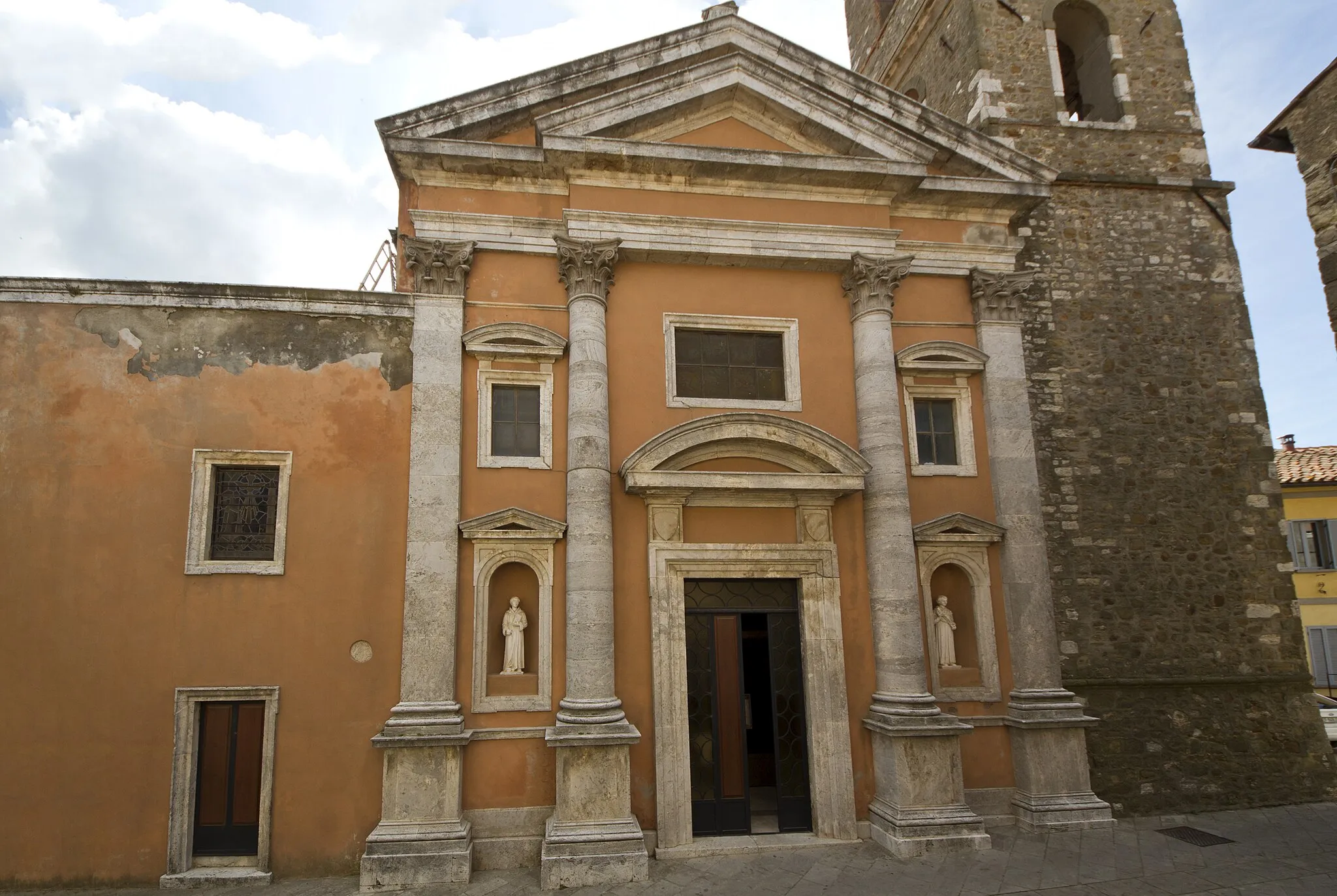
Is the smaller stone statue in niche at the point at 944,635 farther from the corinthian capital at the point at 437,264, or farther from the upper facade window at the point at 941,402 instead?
the corinthian capital at the point at 437,264

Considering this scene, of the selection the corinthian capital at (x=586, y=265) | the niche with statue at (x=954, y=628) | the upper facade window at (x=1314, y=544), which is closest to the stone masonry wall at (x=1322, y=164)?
the niche with statue at (x=954, y=628)

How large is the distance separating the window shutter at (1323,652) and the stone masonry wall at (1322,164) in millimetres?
13861

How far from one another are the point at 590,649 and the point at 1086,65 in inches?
480

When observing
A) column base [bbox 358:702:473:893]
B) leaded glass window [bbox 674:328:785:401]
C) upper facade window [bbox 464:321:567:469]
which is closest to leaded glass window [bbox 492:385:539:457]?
upper facade window [bbox 464:321:567:469]

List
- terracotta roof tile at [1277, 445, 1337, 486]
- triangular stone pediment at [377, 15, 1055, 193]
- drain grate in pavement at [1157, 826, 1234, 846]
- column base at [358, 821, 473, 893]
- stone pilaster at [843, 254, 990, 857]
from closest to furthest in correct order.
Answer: column base at [358, 821, 473, 893]
stone pilaster at [843, 254, 990, 857]
drain grate in pavement at [1157, 826, 1234, 846]
triangular stone pediment at [377, 15, 1055, 193]
terracotta roof tile at [1277, 445, 1337, 486]

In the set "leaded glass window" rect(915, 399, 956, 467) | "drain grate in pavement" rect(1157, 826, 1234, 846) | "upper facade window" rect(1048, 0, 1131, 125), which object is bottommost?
"drain grate in pavement" rect(1157, 826, 1234, 846)

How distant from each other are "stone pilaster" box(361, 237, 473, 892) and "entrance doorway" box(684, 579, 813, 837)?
2420 mm

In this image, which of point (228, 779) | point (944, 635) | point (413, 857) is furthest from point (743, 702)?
point (228, 779)

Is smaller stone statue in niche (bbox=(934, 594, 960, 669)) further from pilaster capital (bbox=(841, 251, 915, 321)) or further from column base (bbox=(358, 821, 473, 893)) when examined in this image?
column base (bbox=(358, 821, 473, 893))

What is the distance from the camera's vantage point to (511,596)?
8.47 meters

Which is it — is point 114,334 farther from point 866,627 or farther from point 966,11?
point 966,11

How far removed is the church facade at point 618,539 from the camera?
7734 mm

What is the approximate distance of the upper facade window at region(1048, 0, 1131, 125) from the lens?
1216 centimetres

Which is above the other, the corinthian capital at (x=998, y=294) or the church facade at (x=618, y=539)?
the corinthian capital at (x=998, y=294)
